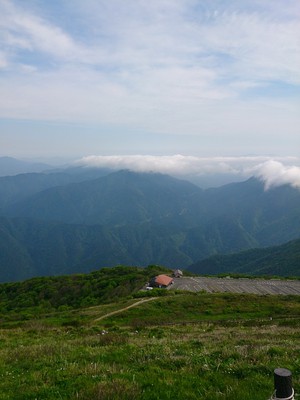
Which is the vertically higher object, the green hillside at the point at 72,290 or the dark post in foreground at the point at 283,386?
the dark post in foreground at the point at 283,386

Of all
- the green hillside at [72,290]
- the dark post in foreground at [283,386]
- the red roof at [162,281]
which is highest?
the dark post in foreground at [283,386]

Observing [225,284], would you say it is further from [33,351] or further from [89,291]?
[33,351]

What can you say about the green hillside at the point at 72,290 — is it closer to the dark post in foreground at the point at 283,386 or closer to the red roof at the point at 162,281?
the red roof at the point at 162,281

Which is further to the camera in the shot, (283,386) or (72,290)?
(72,290)

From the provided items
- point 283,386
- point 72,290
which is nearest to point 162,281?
point 72,290

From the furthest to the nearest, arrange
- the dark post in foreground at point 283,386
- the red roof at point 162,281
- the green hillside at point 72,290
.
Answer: the red roof at point 162,281, the green hillside at point 72,290, the dark post in foreground at point 283,386

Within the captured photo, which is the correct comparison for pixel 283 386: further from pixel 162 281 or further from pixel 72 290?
pixel 72 290

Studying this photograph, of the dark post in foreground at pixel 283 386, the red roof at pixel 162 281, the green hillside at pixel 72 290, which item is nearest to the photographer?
the dark post in foreground at pixel 283 386

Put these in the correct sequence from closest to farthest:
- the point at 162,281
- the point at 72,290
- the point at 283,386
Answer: the point at 283,386 < the point at 162,281 < the point at 72,290

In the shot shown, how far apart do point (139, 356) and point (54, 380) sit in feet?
12.1

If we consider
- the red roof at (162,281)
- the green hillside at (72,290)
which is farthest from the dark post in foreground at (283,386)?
the red roof at (162,281)

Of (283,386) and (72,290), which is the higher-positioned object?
(283,386)

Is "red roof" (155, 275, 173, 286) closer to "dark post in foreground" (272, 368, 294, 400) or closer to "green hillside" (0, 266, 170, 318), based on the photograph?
"green hillside" (0, 266, 170, 318)

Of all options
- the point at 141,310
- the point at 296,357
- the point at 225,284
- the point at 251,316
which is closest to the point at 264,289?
the point at 225,284
